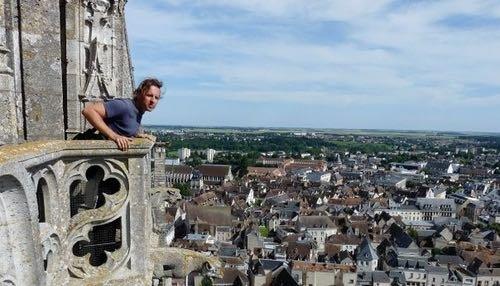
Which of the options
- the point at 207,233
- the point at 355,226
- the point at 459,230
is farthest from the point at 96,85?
the point at 459,230

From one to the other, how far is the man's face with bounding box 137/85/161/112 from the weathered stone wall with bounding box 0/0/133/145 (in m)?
1.87

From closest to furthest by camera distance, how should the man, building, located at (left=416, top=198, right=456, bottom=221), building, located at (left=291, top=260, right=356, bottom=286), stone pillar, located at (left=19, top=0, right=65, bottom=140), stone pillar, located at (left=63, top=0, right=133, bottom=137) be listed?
the man
stone pillar, located at (left=19, top=0, right=65, bottom=140)
stone pillar, located at (left=63, top=0, right=133, bottom=137)
building, located at (left=291, top=260, right=356, bottom=286)
building, located at (left=416, top=198, right=456, bottom=221)

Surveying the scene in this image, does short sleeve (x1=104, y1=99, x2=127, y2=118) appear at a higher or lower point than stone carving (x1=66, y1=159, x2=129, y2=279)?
higher

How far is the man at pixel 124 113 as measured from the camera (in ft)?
13.0

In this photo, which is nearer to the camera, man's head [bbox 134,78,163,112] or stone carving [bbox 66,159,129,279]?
stone carving [bbox 66,159,129,279]

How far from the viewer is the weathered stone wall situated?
240 inches

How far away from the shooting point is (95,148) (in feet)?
12.5

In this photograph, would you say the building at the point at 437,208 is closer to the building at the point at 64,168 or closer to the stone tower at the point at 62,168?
the building at the point at 64,168

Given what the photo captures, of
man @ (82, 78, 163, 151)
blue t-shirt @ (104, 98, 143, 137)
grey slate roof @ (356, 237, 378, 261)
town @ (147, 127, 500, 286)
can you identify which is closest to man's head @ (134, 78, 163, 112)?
man @ (82, 78, 163, 151)

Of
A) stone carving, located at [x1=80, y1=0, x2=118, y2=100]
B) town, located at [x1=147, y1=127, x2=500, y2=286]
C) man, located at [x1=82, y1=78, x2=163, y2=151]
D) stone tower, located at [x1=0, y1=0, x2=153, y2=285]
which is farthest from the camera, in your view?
town, located at [x1=147, y1=127, x2=500, y2=286]

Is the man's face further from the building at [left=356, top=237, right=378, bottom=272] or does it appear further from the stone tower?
the building at [left=356, top=237, right=378, bottom=272]

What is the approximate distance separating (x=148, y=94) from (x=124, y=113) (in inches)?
9.6

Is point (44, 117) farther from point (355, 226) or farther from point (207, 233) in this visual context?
Answer: point (355, 226)

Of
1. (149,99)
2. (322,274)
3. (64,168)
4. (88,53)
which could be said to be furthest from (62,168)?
(322,274)
